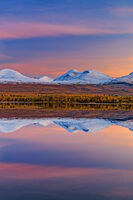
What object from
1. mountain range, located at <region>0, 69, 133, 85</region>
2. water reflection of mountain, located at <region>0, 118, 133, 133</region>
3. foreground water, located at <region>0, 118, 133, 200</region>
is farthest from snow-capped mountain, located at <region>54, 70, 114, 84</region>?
foreground water, located at <region>0, 118, 133, 200</region>

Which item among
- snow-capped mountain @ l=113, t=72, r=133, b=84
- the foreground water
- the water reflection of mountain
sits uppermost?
snow-capped mountain @ l=113, t=72, r=133, b=84

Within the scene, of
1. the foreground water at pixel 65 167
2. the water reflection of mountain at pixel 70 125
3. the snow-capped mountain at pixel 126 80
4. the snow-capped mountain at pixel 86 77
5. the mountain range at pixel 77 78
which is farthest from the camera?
the snow-capped mountain at pixel 86 77

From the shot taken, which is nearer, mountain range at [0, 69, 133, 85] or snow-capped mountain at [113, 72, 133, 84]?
mountain range at [0, 69, 133, 85]

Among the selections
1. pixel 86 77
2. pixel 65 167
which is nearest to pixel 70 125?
pixel 65 167

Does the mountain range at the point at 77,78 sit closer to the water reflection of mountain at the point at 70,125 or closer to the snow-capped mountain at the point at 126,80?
the snow-capped mountain at the point at 126,80

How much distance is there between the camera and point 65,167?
7.08 metres

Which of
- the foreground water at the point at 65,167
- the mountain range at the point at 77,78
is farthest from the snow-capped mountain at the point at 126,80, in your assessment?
the foreground water at the point at 65,167

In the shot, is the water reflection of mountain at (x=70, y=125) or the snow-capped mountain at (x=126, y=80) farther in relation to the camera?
the snow-capped mountain at (x=126, y=80)

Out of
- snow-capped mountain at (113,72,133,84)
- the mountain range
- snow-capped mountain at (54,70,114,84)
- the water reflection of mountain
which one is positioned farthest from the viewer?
snow-capped mountain at (54,70,114,84)

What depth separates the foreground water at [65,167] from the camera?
5500 millimetres

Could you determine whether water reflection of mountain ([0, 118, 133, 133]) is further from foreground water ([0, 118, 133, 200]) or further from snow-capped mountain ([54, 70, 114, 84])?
snow-capped mountain ([54, 70, 114, 84])

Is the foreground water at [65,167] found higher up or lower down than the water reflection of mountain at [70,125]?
lower down

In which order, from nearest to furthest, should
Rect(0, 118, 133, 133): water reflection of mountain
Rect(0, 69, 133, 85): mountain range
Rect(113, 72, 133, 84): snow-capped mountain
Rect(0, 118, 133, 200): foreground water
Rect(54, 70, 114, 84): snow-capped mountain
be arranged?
1. Rect(0, 118, 133, 200): foreground water
2. Rect(0, 118, 133, 133): water reflection of mountain
3. Rect(0, 69, 133, 85): mountain range
4. Rect(113, 72, 133, 84): snow-capped mountain
5. Rect(54, 70, 114, 84): snow-capped mountain

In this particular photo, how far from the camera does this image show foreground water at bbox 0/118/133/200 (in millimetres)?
5500
